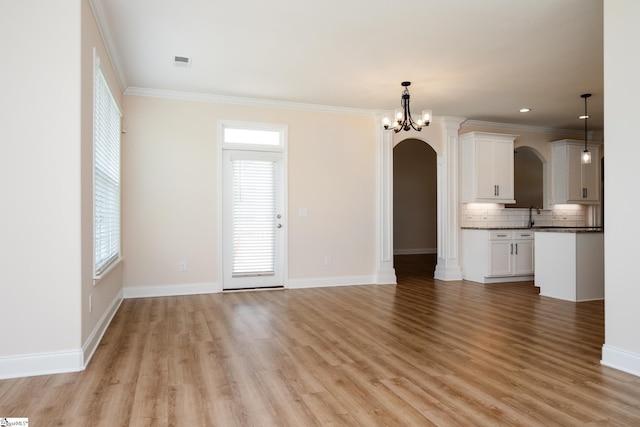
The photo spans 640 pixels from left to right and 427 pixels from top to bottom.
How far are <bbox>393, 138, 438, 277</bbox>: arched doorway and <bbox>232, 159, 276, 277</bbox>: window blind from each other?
565 centimetres

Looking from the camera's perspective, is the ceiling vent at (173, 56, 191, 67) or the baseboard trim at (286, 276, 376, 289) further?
the baseboard trim at (286, 276, 376, 289)

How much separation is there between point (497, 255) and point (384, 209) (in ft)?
6.46

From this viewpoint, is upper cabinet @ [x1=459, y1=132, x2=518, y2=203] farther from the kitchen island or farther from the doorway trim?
the kitchen island

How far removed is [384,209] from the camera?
6.65 meters

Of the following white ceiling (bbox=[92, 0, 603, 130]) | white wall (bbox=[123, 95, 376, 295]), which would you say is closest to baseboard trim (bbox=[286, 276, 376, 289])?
white wall (bbox=[123, 95, 376, 295])

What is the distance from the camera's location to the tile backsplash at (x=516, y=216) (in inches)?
288

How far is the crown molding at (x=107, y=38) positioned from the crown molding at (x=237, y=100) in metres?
0.39

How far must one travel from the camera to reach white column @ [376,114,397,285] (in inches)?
260

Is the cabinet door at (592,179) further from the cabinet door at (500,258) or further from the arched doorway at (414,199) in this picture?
the arched doorway at (414,199)
